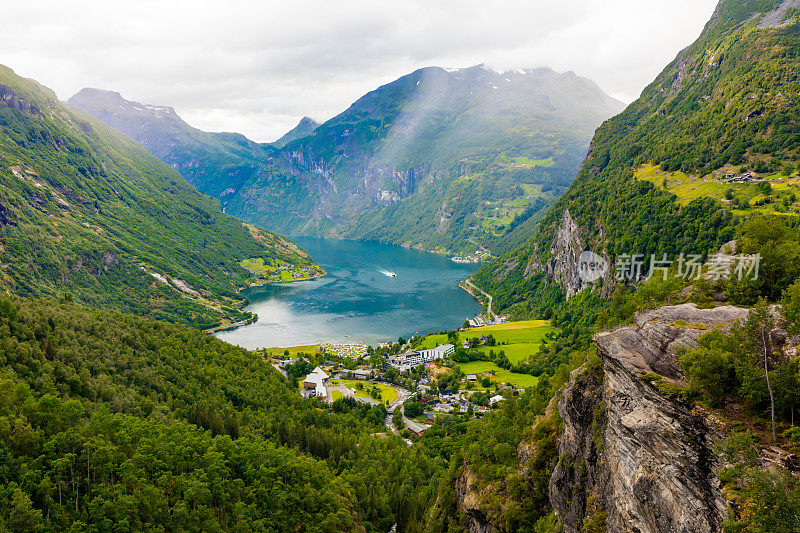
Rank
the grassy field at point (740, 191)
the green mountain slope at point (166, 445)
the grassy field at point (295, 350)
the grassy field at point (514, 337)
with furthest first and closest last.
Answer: the grassy field at point (295, 350) < the grassy field at point (514, 337) < the grassy field at point (740, 191) < the green mountain slope at point (166, 445)

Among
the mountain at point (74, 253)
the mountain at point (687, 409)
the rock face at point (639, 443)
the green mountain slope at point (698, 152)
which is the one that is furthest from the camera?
the mountain at point (74, 253)

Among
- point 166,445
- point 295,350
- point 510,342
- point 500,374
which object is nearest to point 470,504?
point 166,445

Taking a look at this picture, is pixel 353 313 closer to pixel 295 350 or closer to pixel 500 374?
pixel 295 350

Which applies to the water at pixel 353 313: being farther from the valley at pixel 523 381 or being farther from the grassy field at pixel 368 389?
the grassy field at pixel 368 389

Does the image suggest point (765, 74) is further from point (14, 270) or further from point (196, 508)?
point (14, 270)

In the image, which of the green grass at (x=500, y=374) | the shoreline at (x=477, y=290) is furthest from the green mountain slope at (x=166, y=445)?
the shoreline at (x=477, y=290)

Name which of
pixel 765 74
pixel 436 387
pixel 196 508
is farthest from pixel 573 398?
pixel 765 74
